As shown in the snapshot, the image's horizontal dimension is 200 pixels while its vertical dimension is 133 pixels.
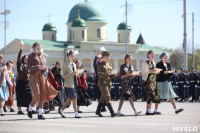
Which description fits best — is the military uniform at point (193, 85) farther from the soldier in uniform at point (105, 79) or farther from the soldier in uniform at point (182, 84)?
the soldier in uniform at point (105, 79)

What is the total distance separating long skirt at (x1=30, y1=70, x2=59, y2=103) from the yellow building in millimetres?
61777

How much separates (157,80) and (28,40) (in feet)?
211

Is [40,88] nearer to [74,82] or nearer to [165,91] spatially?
[74,82]

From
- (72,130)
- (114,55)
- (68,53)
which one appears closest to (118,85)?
(68,53)

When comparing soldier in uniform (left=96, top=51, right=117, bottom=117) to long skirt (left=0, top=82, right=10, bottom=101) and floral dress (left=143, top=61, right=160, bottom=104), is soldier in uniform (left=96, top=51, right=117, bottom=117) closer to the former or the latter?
floral dress (left=143, top=61, right=160, bottom=104)

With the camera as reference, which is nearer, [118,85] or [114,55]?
[118,85]

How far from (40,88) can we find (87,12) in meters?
71.9

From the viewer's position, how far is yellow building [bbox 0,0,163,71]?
7788cm

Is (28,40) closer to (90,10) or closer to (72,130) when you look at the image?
(90,10)

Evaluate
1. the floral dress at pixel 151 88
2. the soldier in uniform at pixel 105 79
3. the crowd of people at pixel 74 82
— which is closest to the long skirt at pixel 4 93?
the crowd of people at pixel 74 82

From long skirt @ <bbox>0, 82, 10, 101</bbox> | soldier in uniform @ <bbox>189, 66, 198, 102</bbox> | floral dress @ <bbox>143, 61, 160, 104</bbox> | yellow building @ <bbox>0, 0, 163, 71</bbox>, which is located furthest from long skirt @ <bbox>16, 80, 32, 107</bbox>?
yellow building @ <bbox>0, 0, 163, 71</bbox>

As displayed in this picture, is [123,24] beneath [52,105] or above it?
above

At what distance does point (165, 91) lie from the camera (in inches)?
569

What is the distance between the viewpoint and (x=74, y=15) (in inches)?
3287
